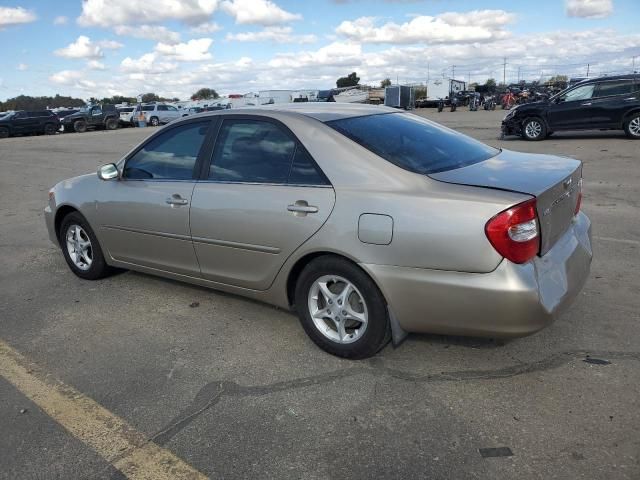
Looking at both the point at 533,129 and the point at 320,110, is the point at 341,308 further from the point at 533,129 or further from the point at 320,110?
the point at 533,129

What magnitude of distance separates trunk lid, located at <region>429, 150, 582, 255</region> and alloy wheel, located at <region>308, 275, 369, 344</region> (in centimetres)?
85

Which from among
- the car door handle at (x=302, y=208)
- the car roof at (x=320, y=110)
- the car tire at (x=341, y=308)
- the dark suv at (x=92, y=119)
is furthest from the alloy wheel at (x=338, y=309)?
the dark suv at (x=92, y=119)

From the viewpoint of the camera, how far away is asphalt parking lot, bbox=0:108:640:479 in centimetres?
250

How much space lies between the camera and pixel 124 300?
15.2 ft

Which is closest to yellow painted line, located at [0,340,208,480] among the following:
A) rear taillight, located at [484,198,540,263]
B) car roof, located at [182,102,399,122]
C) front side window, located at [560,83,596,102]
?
rear taillight, located at [484,198,540,263]

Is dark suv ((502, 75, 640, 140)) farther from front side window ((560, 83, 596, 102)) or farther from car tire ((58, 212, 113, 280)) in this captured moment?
car tire ((58, 212, 113, 280))

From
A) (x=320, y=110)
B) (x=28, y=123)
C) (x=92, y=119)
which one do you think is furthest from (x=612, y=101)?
(x=92, y=119)

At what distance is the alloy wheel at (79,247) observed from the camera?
198 inches

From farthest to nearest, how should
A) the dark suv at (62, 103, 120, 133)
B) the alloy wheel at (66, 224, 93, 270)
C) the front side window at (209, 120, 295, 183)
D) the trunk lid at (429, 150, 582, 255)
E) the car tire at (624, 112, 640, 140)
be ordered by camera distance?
the dark suv at (62, 103, 120, 133) < the car tire at (624, 112, 640, 140) < the alloy wheel at (66, 224, 93, 270) < the front side window at (209, 120, 295, 183) < the trunk lid at (429, 150, 582, 255)

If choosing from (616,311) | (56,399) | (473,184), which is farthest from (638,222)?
(56,399)

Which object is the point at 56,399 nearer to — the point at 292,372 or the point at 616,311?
the point at 292,372

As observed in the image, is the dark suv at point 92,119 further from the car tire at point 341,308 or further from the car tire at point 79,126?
the car tire at point 341,308

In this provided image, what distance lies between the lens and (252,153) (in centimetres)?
376

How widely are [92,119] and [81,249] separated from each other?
34.6 metres
